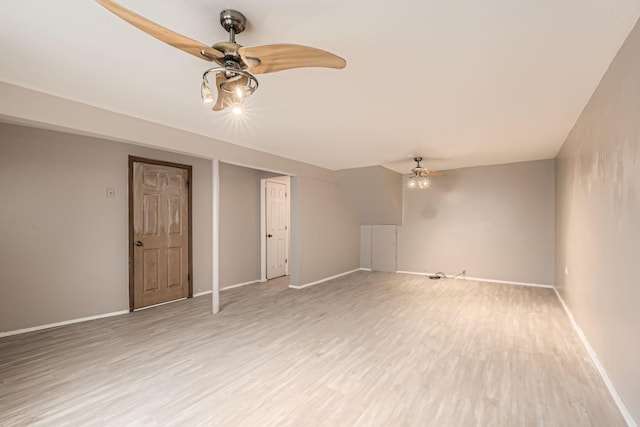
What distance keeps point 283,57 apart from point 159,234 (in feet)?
12.9

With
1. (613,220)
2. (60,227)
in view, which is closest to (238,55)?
(613,220)

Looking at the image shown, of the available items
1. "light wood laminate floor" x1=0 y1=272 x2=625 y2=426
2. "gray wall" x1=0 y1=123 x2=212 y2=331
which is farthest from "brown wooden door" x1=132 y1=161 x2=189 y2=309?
"light wood laminate floor" x1=0 y1=272 x2=625 y2=426

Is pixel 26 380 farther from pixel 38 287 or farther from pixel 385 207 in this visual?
pixel 385 207

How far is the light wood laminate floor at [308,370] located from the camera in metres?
2.02

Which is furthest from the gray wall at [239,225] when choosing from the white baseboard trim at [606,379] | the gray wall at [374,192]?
the white baseboard trim at [606,379]

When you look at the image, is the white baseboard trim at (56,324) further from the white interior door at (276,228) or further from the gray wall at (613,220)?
the gray wall at (613,220)

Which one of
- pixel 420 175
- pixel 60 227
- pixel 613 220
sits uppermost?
pixel 420 175

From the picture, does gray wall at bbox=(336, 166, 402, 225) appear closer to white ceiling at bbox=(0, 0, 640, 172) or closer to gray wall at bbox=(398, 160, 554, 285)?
gray wall at bbox=(398, 160, 554, 285)

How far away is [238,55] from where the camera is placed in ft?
5.42

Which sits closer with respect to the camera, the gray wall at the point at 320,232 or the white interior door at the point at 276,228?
the gray wall at the point at 320,232

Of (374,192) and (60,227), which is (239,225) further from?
(374,192)

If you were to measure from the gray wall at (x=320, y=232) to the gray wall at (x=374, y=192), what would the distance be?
0.86 ft

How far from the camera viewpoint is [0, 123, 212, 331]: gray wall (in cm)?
333

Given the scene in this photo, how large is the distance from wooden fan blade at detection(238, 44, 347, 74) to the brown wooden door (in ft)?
11.6
